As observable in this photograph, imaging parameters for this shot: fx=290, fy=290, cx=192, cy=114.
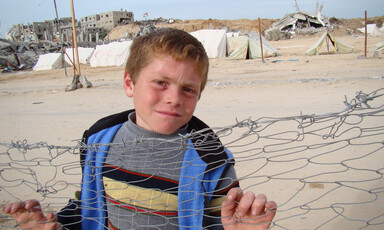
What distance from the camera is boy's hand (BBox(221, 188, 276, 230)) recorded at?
3.10ft

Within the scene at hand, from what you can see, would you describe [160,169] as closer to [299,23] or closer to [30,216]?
[30,216]

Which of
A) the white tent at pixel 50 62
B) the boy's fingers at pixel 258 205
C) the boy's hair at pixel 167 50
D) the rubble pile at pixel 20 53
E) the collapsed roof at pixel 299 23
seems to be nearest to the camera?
the boy's fingers at pixel 258 205

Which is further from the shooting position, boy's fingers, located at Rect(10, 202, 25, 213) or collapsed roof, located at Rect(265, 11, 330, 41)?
collapsed roof, located at Rect(265, 11, 330, 41)

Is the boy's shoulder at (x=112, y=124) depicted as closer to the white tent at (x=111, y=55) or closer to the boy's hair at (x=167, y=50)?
the boy's hair at (x=167, y=50)

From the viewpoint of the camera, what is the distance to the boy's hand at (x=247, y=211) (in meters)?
0.95

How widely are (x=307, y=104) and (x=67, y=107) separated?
469 centimetres

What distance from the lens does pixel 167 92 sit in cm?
115

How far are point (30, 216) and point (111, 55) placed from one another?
59.8ft

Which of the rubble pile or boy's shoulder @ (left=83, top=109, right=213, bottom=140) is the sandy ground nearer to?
boy's shoulder @ (left=83, top=109, right=213, bottom=140)

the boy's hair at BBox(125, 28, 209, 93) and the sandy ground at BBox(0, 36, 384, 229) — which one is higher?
the boy's hair at BBox(125, 28, 209, 93)

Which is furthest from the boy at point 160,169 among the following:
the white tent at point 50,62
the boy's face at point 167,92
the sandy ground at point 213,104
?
the white tent at point 50,62

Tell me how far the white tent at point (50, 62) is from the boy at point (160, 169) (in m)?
19.6

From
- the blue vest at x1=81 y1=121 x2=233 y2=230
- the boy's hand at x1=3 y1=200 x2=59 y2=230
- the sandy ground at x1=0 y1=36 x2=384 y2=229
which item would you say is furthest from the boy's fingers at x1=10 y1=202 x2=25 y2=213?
the sandy ground at x1=0 y1=36 x2=384 y2=229

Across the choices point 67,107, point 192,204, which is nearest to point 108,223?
point 192,204
